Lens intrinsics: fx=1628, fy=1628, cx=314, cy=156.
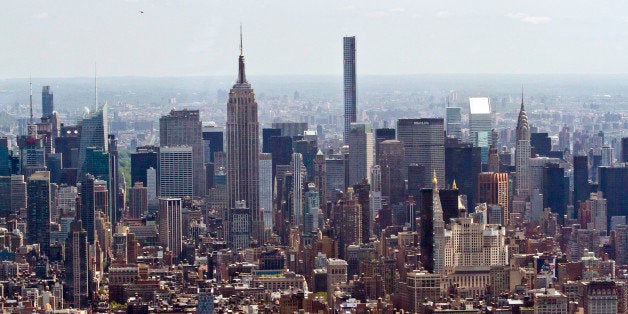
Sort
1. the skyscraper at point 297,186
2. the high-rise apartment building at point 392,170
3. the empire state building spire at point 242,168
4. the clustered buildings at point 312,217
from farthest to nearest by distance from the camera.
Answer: the high-rise apartment building at point 392,170
the skyscraper at point 297,186
the empire state building spire at point 242,168
the clustered buildings at point 312,217

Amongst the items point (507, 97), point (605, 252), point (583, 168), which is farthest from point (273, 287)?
point (583, 168)

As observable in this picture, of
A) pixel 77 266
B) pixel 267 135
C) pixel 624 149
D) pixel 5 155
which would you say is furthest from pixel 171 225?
pixel 624 149

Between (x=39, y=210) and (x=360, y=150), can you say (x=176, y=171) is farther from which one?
(x=39, y=210)

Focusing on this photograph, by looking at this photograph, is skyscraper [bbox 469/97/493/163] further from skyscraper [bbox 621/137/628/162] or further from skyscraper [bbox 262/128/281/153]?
skyscraper [bbox 262/128/281/153]

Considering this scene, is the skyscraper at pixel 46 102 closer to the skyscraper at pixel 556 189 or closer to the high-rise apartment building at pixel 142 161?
the high-rise apartment building at pixel 142 161

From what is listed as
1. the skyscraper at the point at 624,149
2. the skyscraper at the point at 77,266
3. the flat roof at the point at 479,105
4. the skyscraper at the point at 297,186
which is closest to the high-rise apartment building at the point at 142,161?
the skyscraper at the point at 297,186

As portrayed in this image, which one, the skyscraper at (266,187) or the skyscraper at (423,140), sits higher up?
the skyscraper at (423,140)

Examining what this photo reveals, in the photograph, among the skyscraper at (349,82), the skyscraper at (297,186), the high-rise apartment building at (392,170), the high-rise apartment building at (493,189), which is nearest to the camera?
the skyscraper at (349,82)

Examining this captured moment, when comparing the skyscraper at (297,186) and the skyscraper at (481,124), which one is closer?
the skyscraper at (297,186)
